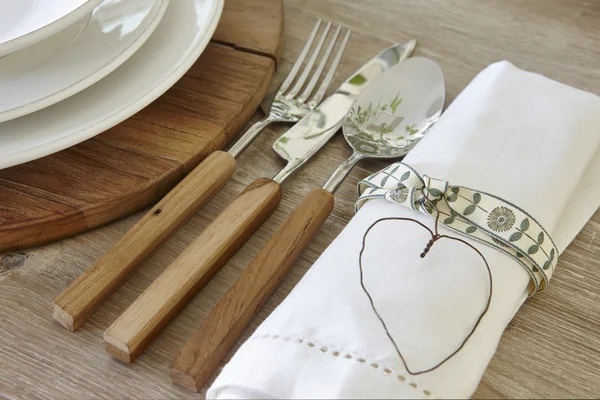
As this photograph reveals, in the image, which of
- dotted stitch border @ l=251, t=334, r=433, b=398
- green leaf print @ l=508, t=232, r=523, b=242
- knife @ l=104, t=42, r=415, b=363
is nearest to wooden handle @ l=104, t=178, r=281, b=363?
knife @ l=104, t=42, r=415, b=363

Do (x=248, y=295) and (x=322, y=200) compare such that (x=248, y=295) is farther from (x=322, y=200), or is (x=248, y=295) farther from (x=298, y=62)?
(x=298, y=62)

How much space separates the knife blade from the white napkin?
0.12 metres

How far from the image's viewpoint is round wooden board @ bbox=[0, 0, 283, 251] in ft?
1.94

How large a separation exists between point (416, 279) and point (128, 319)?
8.5 inches

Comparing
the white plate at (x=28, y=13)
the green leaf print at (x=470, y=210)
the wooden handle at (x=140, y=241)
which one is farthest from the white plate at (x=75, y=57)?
the green leaf print at (x=470, y=210)

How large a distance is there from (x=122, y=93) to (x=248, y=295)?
0.83 feet

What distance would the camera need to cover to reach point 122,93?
0.64m

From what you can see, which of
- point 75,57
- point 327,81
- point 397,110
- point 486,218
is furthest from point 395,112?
point 75,57

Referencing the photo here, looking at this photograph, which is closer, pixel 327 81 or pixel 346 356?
pixel 346 356

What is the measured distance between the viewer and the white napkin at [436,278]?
1.42ft

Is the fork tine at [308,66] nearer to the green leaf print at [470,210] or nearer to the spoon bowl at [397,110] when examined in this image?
the spoon bowl at [397,110]

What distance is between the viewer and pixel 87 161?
64cm

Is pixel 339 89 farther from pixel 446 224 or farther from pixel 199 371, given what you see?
pixel 199 371

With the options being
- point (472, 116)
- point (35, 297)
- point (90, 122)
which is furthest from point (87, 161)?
point (472, 116)
